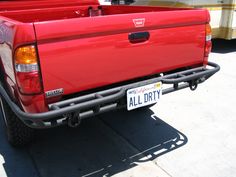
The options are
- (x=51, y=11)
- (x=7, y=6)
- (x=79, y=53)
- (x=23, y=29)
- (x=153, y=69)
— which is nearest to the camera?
(x=23, y=29)

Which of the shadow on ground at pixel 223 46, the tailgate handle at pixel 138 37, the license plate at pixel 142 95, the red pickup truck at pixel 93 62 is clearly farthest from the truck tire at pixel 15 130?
the shadow on ground at pixel 223 46

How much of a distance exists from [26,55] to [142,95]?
1.12 m

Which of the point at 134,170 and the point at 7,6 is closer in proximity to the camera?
the point at 134,170

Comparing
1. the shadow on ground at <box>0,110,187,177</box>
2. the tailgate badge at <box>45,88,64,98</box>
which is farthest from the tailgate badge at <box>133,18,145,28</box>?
the shadow on ground at <box>0,110,187,177</box>

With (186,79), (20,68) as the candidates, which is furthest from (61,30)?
(186,79)

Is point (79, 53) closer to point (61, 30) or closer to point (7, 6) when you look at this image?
point (61, 30)

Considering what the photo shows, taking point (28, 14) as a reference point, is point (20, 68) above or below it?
below

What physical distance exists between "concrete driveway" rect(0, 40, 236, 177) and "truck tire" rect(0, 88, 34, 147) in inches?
4.9

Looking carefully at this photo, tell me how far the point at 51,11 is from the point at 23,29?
2229mm

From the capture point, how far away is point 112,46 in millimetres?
2686

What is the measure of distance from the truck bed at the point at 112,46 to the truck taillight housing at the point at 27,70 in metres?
0.05

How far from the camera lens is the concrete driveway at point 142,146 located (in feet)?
10.2

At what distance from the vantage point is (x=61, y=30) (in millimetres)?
2387

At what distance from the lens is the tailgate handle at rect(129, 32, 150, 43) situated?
Result: 2.78 metres
